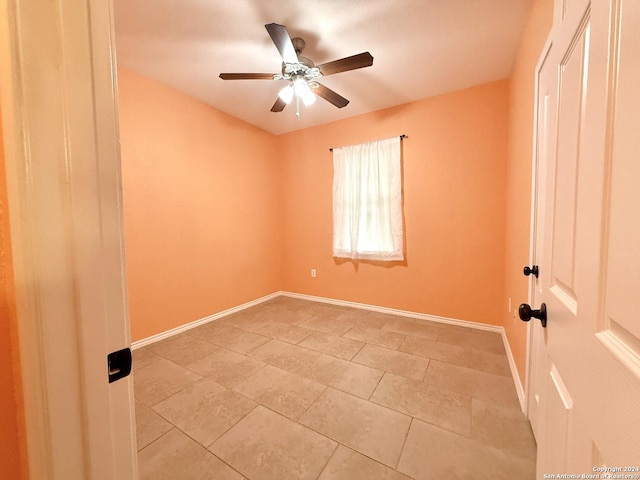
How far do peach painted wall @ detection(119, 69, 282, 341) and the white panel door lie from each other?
9.51ft

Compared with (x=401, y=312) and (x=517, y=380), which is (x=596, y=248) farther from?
(x=401, y=312)

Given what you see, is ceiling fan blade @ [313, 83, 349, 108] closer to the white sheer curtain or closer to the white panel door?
the white sheer curtain

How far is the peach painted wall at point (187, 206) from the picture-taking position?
7.47ft

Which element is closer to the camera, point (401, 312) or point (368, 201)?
point (401, 312)

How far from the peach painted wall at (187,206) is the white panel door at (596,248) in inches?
114

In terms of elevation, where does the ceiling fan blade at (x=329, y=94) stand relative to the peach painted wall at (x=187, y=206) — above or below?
above

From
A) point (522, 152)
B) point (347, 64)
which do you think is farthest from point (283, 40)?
point (522, 152)

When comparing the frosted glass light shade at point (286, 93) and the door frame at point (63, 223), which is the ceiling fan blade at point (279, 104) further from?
the door frame at point (63, 223)

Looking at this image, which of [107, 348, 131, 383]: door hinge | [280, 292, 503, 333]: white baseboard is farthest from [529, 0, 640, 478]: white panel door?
[280, 292, 503, 333]: white baseboard

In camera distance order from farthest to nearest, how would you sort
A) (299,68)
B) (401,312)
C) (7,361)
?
(401,312) < (299,68) < (7,361)

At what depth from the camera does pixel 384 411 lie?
57.9 inches

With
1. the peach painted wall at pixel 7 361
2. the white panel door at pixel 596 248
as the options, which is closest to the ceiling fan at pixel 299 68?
the white panel door at pixel 596 248

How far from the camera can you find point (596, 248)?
0.44 metres

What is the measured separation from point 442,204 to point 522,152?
1.04 metres
